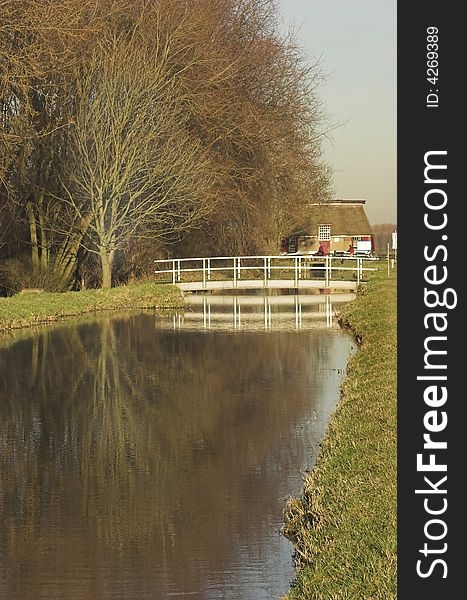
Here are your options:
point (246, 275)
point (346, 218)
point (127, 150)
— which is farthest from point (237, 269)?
point (346, 218)

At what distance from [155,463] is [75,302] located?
22658 millimetres

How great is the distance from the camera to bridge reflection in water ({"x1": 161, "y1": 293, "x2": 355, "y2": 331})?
2962 centimetres

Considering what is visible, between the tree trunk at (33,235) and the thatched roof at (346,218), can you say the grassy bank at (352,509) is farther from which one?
the thatched roof at (346,218)

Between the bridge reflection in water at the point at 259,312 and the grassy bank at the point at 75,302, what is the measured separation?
105 centimetres

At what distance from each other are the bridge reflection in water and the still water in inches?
225

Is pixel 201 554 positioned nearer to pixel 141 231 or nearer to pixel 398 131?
pixel 398 131

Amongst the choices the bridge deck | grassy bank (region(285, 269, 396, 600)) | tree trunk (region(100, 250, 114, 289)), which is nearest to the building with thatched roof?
the bridge deck

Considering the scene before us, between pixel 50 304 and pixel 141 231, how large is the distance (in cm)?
1118

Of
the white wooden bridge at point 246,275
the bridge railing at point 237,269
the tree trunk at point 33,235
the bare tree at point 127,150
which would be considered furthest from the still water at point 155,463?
the bridge railing at point 237,269

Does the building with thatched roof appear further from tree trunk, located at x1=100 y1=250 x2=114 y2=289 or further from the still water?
the still water

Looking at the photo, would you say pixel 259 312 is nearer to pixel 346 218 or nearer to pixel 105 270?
pixel 105 270

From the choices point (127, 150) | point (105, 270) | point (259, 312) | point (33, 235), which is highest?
point (127, 150)

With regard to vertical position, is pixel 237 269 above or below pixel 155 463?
above

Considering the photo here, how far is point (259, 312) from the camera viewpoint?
3553cm
